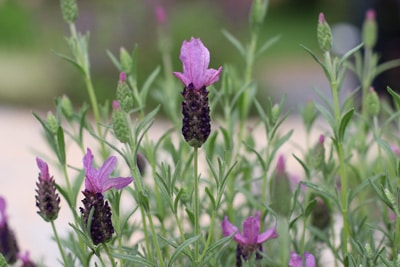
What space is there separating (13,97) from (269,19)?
3221mm

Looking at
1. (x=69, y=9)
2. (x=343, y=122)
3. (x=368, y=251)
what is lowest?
(x=368, y=251)

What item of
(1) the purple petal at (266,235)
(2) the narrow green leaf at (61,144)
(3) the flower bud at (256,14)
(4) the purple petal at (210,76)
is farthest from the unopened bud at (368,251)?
(3) the flower bud at (256,14)

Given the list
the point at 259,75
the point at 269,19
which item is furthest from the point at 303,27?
the point at 259,75

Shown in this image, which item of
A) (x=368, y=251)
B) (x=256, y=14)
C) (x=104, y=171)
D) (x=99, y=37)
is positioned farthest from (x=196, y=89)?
(x=99, y=37)

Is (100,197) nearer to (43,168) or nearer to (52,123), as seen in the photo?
(43,168)

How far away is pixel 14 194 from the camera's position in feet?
8.97

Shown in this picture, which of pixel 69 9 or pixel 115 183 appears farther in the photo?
pixel 69 9

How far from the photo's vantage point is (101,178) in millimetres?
835

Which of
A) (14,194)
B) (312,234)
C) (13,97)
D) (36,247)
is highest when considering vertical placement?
(13,97)

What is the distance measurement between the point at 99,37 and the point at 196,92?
4.64 metres

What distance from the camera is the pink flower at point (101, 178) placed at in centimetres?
Answer: 83

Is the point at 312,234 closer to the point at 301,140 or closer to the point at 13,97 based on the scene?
the point at 301,140

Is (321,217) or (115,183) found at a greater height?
(115,183)

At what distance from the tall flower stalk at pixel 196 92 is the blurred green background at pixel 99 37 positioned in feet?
13.7
